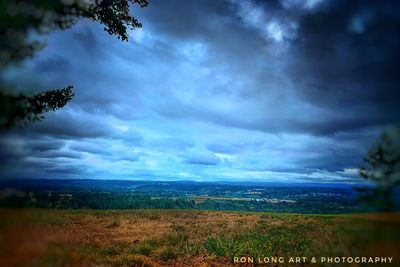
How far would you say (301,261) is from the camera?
965 centimetres

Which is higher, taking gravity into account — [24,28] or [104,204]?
[24,28]

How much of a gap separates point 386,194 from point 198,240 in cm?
1171

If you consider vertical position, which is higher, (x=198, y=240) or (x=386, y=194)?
(x=386, y=194)

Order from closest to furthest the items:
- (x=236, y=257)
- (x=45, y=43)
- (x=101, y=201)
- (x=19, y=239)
Result: (x=19, y=239) → (x=45, y=43) → (x=236, y=257) → (x=101, y=201)

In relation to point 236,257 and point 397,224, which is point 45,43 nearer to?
point 397,224

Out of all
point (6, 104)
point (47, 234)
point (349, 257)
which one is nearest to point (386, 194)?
point (349, 257)

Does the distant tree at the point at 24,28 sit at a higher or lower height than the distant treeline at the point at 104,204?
higher

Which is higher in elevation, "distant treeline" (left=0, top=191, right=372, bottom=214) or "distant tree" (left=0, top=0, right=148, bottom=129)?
"distant tree" (left=0, top=0, right=148, bottom=129)

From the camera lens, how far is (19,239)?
619cm

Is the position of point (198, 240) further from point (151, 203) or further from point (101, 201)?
point (151, 203)

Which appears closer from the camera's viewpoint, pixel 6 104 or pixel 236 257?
pixel 6 104

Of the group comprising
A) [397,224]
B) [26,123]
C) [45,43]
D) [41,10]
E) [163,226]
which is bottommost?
[163,226]

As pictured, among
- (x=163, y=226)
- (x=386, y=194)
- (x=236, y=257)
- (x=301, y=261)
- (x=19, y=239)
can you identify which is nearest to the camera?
(x=19, y=239)

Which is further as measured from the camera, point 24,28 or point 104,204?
point 104,204
